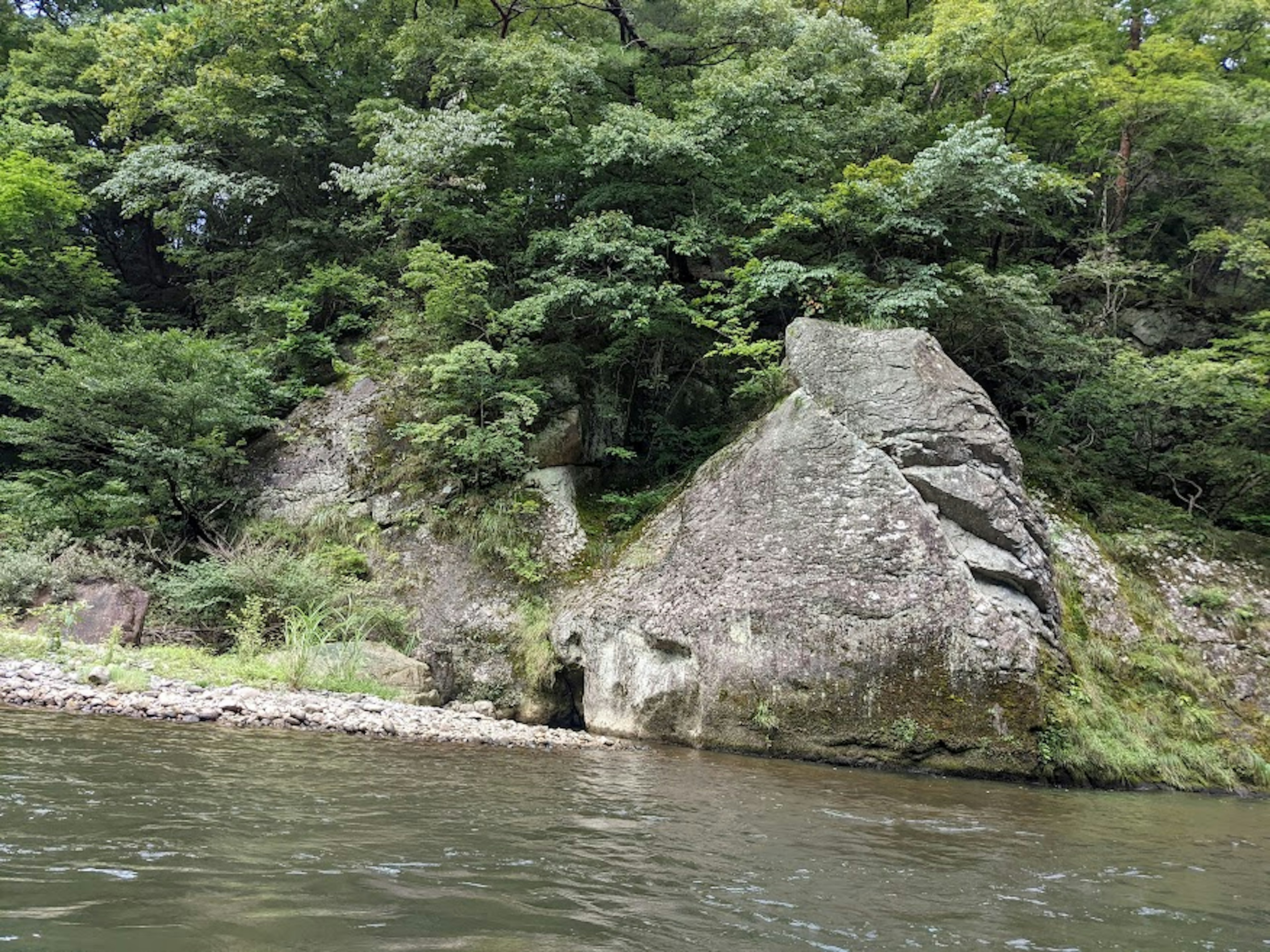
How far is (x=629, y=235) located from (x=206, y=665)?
9001mm

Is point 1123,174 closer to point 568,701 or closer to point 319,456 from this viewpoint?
point 568,701

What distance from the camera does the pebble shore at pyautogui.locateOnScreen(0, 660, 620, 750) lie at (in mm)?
7719

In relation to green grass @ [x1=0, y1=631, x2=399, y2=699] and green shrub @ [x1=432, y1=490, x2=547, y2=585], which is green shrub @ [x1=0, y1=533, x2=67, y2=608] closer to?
green grass @ [x1=0, y1=631, x2=399, y2=699]

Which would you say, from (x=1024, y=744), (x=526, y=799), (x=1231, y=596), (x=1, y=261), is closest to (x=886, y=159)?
(x=1231, y=596)

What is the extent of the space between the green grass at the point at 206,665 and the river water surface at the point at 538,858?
5.77ft

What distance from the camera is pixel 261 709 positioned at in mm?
7992

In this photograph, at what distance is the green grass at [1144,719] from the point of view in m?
8.52

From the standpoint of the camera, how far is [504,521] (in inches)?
481

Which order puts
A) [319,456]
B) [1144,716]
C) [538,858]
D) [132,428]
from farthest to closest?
1. [319,456]
2. [132,428]
3. [1144,716]
4. [538,858]

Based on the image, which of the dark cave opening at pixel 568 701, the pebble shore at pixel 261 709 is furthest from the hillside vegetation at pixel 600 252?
the pebble shore at pixel 261 709

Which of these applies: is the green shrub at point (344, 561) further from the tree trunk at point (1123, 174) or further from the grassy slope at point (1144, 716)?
the tree trunk at point (1123, 174)

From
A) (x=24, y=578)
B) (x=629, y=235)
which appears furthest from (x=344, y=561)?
(x=629, y=235)

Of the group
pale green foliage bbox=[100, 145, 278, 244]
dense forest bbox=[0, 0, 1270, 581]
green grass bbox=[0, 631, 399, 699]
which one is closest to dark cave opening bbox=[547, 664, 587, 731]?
green grass bbox=[0, 631, 399, 699]

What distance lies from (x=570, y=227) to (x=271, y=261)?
7.87 meters
